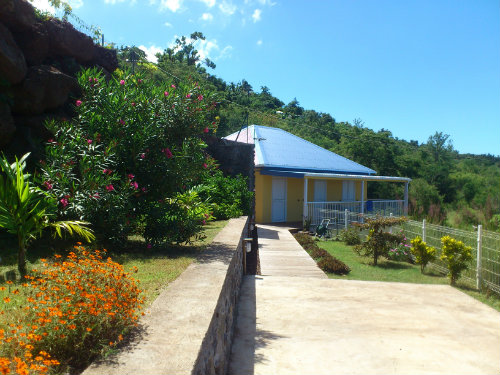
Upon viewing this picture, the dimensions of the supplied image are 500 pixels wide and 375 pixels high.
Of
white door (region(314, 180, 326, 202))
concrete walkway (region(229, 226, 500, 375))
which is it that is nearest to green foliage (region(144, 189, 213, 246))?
concrete walkway (region(229, 226, 500, 375))

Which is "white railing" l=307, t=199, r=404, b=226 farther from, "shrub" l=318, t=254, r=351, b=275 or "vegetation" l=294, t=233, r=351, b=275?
"shrub" l=318, t=254, r=351, b=275

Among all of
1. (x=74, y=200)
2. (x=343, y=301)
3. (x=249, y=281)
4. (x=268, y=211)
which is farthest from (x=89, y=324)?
(x=268, y=211)

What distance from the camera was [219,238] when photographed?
24.1 feet

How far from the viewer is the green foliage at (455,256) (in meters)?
8.04

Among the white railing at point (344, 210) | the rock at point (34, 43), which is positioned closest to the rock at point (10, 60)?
the rock at point (34, 43)

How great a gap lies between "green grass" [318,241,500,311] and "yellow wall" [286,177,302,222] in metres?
7.05

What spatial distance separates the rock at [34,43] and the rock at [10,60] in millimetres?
696

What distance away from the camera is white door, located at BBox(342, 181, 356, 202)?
70.2 ft

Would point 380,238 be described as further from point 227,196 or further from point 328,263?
point 227,196

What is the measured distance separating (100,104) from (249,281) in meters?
4.29

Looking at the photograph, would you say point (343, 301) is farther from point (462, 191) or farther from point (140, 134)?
point (462, 191)

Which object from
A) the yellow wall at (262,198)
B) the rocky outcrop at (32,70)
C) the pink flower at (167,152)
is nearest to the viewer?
the pink flower at (167,152)

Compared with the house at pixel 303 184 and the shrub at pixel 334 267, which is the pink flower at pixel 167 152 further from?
the house at pixel 303 184

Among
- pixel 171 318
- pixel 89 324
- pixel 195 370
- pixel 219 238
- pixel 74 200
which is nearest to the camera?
pixel 195 370
